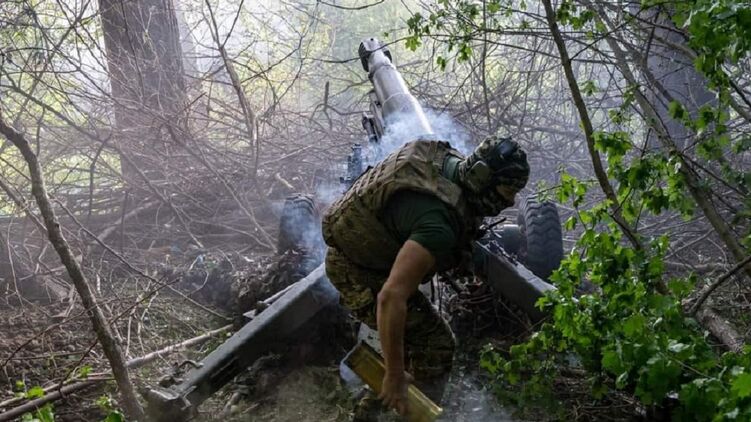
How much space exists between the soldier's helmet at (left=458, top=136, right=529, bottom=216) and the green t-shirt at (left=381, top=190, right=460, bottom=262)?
0.20m

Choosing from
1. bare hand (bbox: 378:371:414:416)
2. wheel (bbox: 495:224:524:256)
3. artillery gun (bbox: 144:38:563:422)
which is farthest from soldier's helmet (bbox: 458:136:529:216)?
wheel (bbox: 495:224:524:256)

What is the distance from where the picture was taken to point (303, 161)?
9141 mm

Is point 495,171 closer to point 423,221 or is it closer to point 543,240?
point 423,221

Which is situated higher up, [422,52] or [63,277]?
[422,52]

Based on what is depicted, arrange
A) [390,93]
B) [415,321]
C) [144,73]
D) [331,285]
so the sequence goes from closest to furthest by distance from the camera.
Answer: [415,321], [331,285], [390,93], [144,73]

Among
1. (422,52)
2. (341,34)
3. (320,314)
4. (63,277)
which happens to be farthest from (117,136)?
(341,34)

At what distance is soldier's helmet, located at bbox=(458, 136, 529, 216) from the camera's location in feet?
10.5

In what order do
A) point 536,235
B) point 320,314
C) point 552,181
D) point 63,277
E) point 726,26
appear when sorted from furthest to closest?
point 552,181
point 63,277
point 536,235
point 320,314
point 726,26

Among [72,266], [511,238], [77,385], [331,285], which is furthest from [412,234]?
[511,238]

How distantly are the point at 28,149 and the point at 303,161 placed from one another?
556cm

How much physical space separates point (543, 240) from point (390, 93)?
1.78 meters

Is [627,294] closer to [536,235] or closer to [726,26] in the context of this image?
[726,26]

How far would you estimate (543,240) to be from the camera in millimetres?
5336

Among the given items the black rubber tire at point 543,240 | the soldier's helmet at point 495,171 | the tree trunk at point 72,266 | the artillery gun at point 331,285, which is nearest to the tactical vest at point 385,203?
the soldier's helmet at point 495,171
